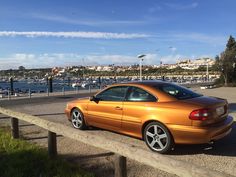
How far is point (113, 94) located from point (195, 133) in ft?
8.49

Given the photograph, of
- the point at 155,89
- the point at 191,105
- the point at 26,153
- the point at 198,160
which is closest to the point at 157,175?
the point at 198,160

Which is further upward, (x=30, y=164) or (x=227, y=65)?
(x=227, y=65)

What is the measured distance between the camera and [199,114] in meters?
6.31

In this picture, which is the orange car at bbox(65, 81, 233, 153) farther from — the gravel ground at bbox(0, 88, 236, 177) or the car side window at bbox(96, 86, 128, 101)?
the gravel ground at bbox(0, 88, 236, 177)

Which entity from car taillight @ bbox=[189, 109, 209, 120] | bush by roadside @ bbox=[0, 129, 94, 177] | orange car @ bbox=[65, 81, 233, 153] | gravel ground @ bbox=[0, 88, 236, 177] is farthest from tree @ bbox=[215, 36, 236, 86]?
bush by roadside @ bbox=[0, 129, 94, 177]

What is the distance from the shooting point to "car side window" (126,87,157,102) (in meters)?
7.13

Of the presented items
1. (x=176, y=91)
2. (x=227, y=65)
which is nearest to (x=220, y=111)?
(x=176, y=91)

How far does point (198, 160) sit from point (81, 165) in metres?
2.24

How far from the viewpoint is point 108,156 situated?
261 inches

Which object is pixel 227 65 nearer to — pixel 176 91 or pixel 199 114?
pixel 176 91

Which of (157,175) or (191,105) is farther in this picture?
(191,105)

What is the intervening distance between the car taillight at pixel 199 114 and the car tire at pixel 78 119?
3612mm

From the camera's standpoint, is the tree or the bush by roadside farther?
the tree

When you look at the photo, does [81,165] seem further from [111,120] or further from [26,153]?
[111,120]
